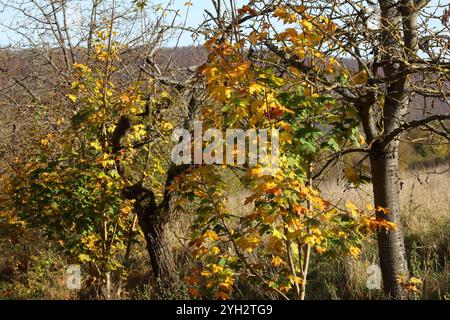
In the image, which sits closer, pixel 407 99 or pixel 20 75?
pixel 407 99

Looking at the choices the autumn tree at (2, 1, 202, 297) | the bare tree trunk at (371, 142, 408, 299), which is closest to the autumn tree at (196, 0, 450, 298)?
the bare tree trunk at (371, 142, 408, 299)

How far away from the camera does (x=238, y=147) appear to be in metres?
4.18

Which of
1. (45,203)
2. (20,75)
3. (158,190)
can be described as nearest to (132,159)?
(158,190)

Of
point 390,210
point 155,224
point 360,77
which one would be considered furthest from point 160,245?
point 360,77

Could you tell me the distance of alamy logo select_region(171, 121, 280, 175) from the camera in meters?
4.05

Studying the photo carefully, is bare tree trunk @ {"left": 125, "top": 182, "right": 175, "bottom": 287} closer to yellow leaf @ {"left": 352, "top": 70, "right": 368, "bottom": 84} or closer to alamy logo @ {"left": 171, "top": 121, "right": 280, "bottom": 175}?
alamy logo @ {"left": 171, "top": 121, "right": 280, "bottom": 175}

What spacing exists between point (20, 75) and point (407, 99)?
911 centimetres

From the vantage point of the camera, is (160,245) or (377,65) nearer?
(377,65)

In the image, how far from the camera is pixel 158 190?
7.63 m

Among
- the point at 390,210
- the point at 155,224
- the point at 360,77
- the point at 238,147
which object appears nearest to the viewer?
the point at 238,147

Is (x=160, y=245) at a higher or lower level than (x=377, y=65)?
lower

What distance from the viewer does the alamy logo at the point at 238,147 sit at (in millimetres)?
4047

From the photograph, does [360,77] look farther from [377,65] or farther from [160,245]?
[160,245]
